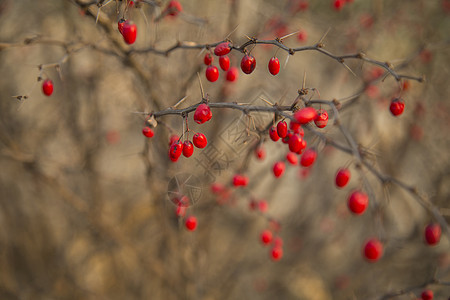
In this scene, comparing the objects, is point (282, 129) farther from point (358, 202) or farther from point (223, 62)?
point (223, 62)

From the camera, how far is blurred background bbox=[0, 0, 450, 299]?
119 inches

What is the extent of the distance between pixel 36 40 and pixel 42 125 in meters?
3.17

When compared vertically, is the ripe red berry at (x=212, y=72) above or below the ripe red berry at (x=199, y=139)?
above

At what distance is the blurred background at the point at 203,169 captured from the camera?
119 inches

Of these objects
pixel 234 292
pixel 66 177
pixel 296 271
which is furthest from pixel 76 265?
pixel 296 271

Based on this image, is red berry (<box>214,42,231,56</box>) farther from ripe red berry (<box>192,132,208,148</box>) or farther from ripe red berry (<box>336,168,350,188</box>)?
ripe red berry (<box>336,168,350,188</box>)

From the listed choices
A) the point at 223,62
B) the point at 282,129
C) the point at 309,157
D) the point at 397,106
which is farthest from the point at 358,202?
the point at 223,62

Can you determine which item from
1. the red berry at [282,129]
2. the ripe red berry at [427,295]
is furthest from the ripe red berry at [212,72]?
the ripe red berry at [427,295]

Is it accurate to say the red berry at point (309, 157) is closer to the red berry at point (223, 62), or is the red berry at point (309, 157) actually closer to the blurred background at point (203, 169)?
the red berry at point (223, 62)

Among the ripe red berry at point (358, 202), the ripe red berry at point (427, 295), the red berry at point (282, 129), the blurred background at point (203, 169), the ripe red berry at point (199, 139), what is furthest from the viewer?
the blurred background at point (203, 169)

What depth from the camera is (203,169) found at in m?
2.81

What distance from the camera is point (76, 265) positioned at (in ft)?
13.6

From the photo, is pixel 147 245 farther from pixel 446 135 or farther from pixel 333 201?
pixel 446 135

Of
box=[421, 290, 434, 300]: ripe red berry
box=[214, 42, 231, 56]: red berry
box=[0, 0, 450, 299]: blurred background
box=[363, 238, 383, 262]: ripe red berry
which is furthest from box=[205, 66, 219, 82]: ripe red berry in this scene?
box=[421, 290, 434, 300]: ripe red berry
